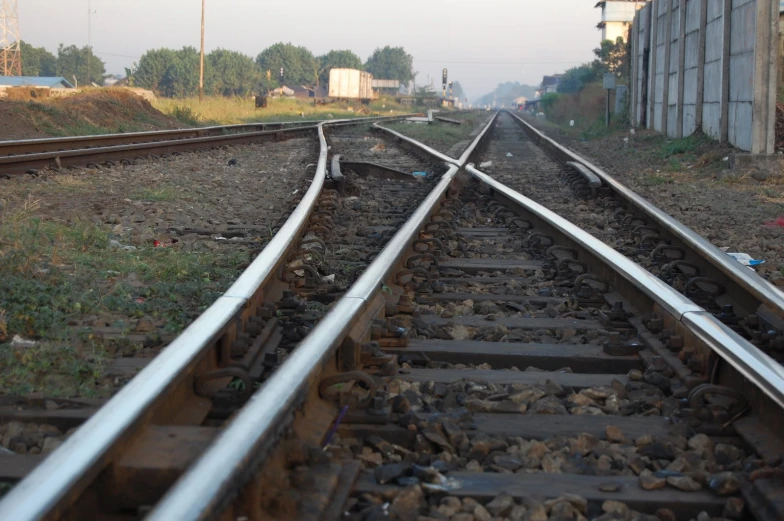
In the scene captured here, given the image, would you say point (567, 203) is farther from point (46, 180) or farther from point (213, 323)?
point (213, 323)

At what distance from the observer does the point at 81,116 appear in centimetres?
2156

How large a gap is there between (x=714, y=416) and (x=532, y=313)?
154 cm

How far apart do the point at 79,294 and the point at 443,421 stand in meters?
2.29

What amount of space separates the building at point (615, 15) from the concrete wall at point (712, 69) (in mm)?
65404

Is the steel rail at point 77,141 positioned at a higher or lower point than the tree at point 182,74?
lower

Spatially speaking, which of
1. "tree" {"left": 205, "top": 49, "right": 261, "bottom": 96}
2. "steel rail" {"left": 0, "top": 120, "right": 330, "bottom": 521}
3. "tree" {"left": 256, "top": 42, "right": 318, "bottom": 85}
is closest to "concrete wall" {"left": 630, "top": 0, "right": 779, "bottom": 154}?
"steel rail" {"left": 0, "top": 120, "right": 330, "bottom": 521}

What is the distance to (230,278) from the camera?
4.64m

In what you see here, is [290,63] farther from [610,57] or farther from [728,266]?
[728,266]

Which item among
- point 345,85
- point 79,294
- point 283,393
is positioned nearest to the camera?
point 283,393

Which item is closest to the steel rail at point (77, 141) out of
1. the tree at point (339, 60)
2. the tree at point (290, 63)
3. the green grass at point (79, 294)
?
the green grass at point (79, 294)

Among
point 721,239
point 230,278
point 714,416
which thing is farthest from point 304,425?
point 721,239

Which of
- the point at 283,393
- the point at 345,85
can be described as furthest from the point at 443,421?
the point at 345,85

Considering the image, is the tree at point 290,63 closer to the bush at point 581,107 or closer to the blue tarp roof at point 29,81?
the blue tarp roof at point 29,81

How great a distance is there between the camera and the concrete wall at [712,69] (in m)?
13.1
